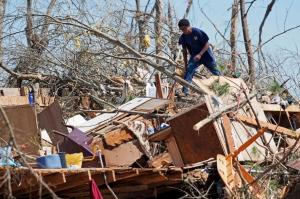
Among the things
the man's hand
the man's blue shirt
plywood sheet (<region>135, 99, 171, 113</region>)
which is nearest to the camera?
plywood sheet (<region>135, 99, 171, 113</region>)

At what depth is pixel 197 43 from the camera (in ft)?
37.6

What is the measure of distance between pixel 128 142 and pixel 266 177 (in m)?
1.96

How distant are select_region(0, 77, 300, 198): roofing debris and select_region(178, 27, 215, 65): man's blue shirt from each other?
4.89 ft

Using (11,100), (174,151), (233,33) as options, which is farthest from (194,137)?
(233,33)

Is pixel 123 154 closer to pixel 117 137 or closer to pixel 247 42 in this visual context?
pixel 117 137

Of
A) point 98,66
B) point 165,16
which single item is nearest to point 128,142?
point 98,66

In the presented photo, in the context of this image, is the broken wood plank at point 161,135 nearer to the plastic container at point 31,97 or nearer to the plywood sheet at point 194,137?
the plywood sheet at point 194,137

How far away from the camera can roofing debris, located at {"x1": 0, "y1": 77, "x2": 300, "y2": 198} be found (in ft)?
25.7

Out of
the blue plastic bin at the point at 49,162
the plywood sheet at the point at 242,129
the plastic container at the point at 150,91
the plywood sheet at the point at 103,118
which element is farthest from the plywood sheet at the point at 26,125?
the plastic container at the point at 150,91

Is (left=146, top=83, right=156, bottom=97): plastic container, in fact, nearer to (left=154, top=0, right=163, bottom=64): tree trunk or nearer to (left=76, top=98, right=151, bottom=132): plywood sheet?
(left=76, top=98, right=151, bottom=132): plywood sheet

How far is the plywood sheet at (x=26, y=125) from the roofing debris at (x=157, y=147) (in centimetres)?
1

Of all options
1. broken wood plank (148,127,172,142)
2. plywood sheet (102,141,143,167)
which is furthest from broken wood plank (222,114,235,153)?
plywood sheet (102,141,143,167)

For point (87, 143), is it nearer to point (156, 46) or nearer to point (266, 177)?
point (266, 177)

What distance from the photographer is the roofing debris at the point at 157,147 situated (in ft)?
25.7
